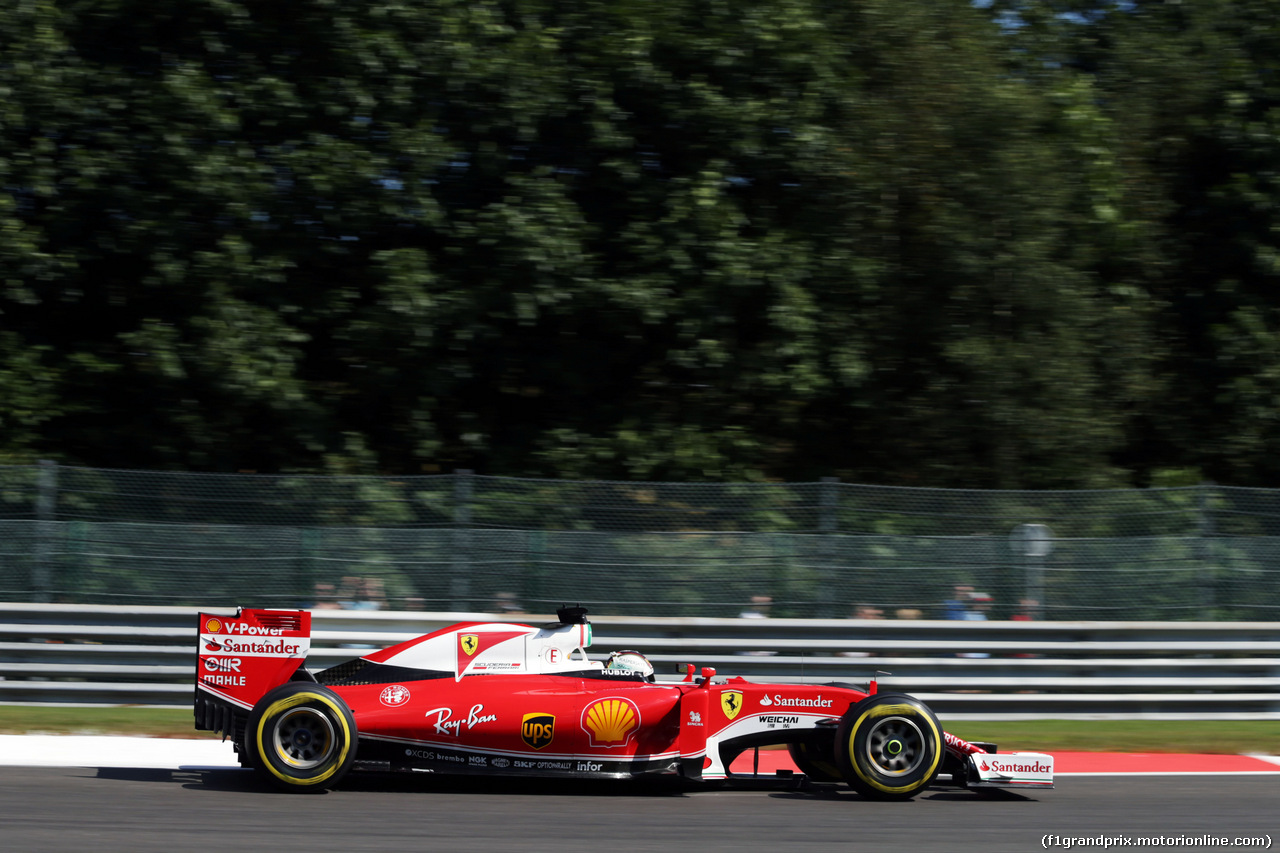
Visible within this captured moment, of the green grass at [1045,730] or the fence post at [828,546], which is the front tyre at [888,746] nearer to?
the green grass at [1045,730]

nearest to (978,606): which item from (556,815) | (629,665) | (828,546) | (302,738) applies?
(828,546)

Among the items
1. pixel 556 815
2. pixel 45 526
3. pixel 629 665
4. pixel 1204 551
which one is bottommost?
pixel 556 815

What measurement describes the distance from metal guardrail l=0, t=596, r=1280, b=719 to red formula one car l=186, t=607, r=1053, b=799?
2.62 metres

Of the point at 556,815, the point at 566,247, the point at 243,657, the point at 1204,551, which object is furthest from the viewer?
the point at 566,247

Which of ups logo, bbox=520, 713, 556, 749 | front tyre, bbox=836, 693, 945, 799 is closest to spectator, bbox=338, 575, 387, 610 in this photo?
ups logo, bbox=520, 713, 556, 749

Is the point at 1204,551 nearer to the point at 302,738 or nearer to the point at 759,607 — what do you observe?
the point at 759,607

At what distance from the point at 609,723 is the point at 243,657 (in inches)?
89.3

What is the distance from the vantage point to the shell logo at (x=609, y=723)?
738 centimetres

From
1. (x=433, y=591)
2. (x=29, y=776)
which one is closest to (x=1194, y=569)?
(x=433, y=591)

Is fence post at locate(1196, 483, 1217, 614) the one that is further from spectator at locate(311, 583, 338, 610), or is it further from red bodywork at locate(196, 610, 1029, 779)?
spectator at locate(311, 583, 338, 610)

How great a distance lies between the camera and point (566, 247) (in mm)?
12906

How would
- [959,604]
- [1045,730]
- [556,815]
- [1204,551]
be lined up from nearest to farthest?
[556,815]
[1045,730]
[959,604]
[1204,551]

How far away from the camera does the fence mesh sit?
10.4 meters

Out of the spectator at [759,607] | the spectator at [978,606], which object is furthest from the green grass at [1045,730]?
the spectator at [759,607]
